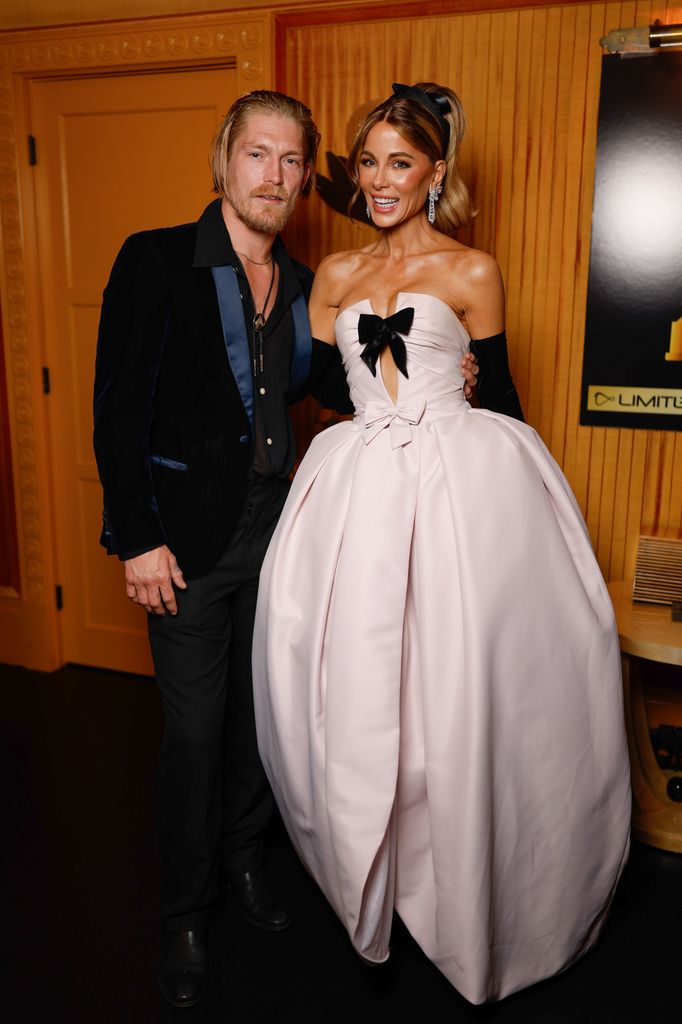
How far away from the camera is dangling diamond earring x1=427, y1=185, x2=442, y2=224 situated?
220 cm

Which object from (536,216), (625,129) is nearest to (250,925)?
(536,216)

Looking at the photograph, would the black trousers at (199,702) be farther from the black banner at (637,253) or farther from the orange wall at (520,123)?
the black banner at (637,253)

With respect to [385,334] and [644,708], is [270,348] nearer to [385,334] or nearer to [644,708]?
[385,334]

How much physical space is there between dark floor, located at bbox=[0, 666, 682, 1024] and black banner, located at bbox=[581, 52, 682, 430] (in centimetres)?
150

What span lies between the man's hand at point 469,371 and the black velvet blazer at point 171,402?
541 mm

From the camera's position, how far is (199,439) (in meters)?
2.17

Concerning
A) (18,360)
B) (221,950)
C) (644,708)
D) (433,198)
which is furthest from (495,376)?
(18,360)

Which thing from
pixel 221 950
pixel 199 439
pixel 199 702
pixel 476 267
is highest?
pixel 476 267

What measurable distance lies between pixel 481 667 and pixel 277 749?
0.60 metres

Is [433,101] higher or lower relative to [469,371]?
higher

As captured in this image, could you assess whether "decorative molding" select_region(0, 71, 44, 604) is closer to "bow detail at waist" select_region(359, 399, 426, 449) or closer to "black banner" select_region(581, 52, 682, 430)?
"bow detail at waist" select_region(359, 399, 426, 449)

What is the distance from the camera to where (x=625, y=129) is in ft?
9.37

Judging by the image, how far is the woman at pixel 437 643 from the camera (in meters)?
1.95

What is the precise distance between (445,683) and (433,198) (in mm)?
1186
